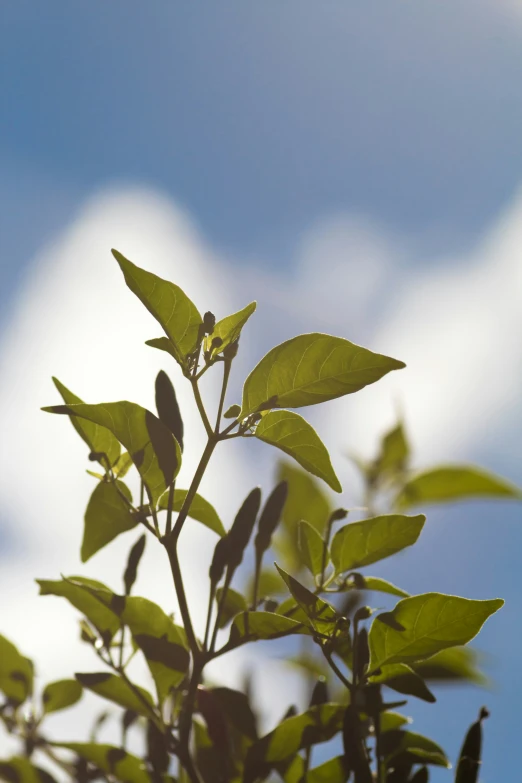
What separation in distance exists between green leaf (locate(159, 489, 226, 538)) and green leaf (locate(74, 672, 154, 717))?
0.28 meters

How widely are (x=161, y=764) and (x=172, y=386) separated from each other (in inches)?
24.0

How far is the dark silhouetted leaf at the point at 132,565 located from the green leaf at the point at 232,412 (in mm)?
283

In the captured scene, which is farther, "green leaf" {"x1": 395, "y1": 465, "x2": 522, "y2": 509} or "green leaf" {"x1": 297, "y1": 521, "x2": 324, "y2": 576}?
"green leaf" {"x1": 395, "y1": 465, "x2": 522, "y2": 509}

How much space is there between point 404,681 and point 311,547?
0.27m

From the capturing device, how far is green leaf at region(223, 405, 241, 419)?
1154 mm

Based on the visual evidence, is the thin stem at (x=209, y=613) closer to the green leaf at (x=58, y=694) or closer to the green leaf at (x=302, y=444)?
the green leaf at (x=302, y=444)

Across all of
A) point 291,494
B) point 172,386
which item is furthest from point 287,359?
point 291,494

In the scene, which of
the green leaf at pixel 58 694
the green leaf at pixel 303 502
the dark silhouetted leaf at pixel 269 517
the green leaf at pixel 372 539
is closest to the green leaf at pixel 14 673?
the green leaf at pixel 58 694

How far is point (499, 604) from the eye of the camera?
97 cm

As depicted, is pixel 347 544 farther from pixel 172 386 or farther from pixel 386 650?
pixel 172 386

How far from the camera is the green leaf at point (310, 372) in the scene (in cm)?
105

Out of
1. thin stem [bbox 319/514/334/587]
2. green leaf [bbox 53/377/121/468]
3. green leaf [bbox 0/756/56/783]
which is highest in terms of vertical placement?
green leaf [bbox 53/377/121/468]

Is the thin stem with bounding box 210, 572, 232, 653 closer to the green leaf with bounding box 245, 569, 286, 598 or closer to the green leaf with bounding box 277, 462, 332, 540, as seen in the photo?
the green leaf with bounding box 277, 462, 332, 540

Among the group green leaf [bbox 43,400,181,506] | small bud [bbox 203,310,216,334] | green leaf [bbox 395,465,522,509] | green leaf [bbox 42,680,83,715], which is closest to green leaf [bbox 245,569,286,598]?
green leaf [bbox 395,465,522,509]
